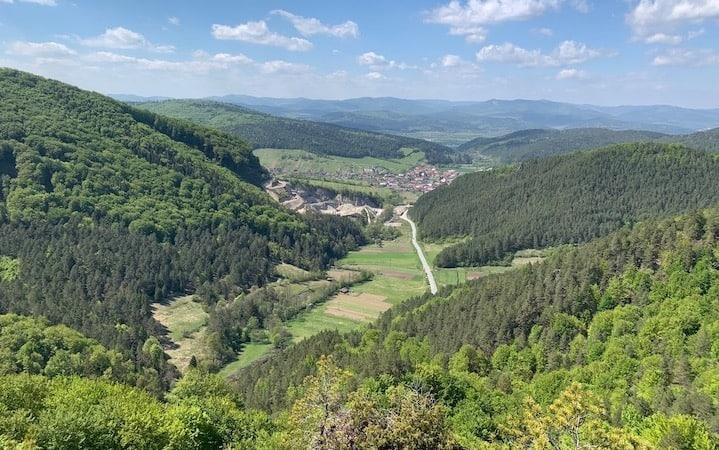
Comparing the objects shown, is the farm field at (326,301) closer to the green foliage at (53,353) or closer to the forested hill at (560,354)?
the forested hill at (560,354)

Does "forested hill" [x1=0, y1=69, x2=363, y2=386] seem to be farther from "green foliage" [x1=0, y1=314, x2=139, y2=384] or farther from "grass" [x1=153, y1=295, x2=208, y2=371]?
"green foliage" [x1=0, y1=314, x2=139, y2=384]

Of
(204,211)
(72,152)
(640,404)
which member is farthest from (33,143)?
(640,404)

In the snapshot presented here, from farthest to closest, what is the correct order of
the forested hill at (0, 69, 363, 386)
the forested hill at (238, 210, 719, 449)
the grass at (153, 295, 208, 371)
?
the forested hill at (0, 69, 363, 386), the grass at (153, 295, 208, 371), the forested hill at (238, 210, 719, 449)

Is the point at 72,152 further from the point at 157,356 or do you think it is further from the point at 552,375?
the point at 552,375

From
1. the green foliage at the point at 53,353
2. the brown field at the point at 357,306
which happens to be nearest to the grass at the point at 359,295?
the brown field at the point at 357,306

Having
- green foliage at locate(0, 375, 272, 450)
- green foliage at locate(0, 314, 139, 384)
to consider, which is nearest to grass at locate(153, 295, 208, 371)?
green foliage at locate(0, 314, 139, 384)

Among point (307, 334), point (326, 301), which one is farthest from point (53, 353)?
point (326, 301)
